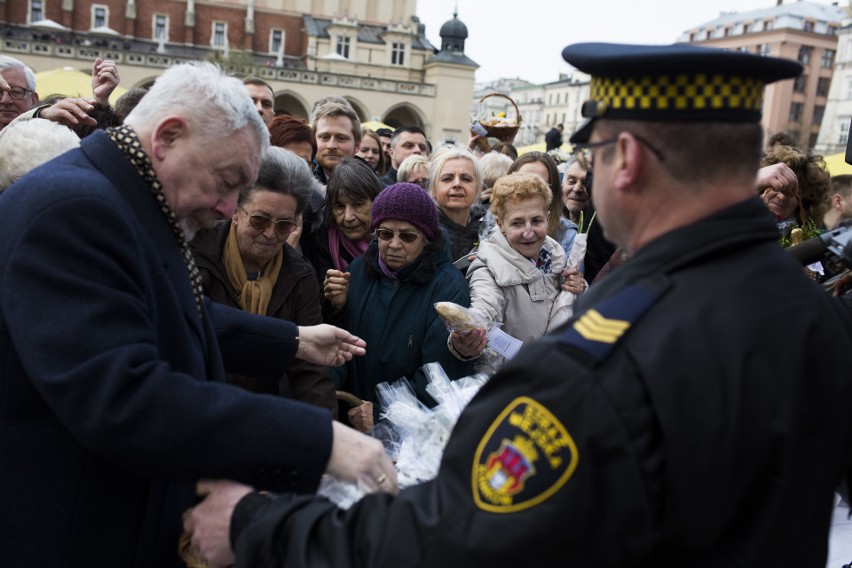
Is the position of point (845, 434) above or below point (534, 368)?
below

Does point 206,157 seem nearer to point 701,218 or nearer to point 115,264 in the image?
point 115,264

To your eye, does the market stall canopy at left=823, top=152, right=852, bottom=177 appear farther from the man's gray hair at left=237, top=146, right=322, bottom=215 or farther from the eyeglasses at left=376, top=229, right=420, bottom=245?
the man's gray hair at left=237, top=146, right=322, bottom=215

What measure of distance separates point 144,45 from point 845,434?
214 ft

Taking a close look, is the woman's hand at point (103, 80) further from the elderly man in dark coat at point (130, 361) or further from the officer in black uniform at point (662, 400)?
the officer in black uniform at point (662, 400)

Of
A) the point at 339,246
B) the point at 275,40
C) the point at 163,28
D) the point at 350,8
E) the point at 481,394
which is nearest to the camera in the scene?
the point at 481,394

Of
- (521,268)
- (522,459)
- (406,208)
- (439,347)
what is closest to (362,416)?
(439,347)

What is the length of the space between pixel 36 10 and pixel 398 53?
27.0 metres

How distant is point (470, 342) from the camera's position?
3973mm

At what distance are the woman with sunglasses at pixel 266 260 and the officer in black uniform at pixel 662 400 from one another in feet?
6.25

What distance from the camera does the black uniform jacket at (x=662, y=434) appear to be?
4.67ft

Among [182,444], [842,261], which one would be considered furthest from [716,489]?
[842,261]

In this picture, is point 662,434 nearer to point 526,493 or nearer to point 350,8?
point 526,493

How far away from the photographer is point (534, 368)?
60.3 inches

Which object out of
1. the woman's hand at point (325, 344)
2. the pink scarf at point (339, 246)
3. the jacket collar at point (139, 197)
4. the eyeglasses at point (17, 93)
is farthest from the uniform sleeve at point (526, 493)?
the eyeglasses at point (17, 93)
